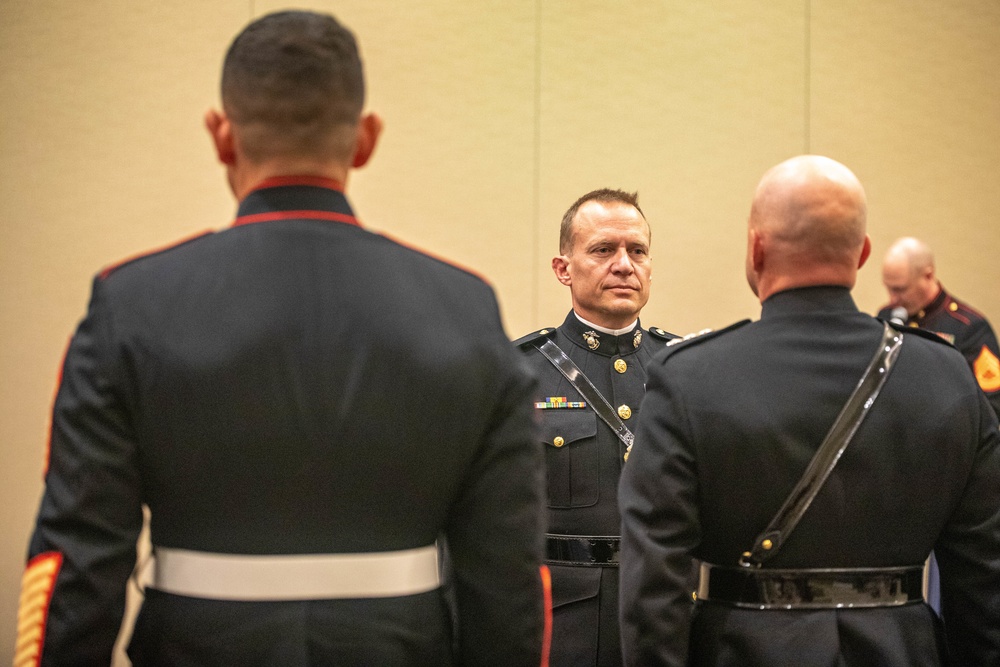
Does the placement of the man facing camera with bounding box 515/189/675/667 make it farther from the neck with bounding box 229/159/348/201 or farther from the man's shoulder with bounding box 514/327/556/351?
the neck with bounding box 229/159/348/201

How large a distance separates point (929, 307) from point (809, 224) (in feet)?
10.9

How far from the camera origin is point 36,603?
1.07m

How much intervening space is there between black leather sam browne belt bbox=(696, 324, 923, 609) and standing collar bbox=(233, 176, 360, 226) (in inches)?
32.2

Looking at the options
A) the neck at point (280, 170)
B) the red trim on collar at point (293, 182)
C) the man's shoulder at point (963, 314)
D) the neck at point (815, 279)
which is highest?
the neck at point (280, 170)

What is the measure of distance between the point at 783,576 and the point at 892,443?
0.27 metres

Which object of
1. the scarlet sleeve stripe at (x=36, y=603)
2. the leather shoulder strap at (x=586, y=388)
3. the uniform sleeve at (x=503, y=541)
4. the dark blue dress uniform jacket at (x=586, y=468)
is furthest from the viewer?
the leather shoulder strap at (x=586, y=388)

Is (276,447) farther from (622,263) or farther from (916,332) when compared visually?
(622,263)

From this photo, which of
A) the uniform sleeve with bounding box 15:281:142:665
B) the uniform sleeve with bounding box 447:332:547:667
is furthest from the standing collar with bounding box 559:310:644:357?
the uniform sleeve with bounding box 15:281:142:665

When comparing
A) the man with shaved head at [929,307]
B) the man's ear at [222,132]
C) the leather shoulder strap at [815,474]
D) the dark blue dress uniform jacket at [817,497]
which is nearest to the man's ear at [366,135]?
the man's ear at [222,132]

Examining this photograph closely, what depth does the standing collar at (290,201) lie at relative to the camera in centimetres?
118

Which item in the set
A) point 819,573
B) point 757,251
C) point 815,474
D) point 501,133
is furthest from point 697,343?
point 501,133

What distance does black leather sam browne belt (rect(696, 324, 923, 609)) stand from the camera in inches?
59.4

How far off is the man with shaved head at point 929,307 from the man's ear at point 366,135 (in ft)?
12.3

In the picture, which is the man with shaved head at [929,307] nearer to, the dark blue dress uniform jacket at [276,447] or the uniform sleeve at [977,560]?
the uniform sleeve at [977,560]
